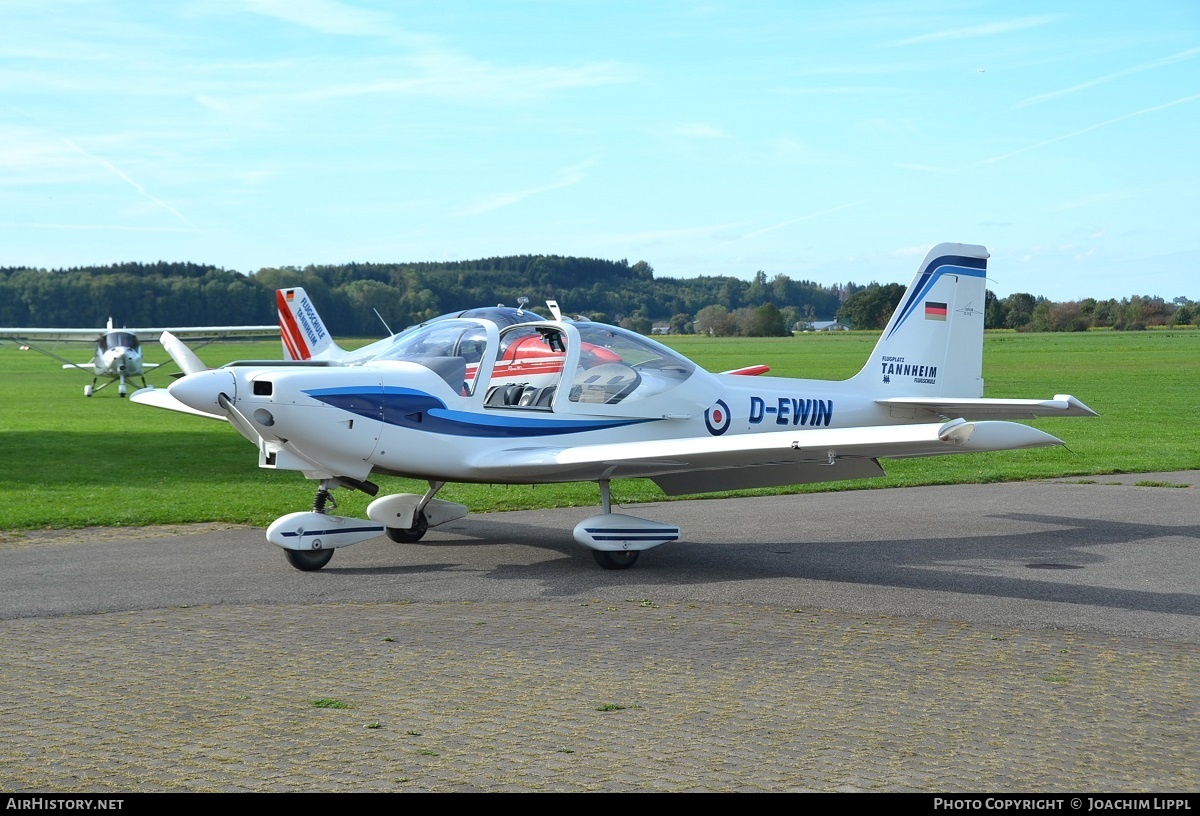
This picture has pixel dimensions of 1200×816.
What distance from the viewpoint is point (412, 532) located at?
1043cm

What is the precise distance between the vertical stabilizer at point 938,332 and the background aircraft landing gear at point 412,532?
15.4 ft

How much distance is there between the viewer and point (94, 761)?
4488 mm

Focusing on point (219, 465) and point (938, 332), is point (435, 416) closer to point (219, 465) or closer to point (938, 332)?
point (938, 332)

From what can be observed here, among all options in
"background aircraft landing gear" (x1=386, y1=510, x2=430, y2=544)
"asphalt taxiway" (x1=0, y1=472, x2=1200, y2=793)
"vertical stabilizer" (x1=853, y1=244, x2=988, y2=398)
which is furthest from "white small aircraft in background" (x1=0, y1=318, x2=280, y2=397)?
"asphalt taxiway" (x1=0, y1=472, x2=1200, y2=793)

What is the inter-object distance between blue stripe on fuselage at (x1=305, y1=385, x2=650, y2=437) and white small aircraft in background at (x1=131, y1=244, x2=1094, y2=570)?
0.01 m

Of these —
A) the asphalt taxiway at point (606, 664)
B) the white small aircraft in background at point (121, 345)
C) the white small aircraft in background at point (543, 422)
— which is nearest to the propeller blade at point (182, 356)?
the white small aircraft in background at point (543, 422)

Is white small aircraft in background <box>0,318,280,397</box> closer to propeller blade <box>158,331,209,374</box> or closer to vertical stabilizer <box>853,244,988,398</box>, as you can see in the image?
propeller blade <box>158,331,209,374</box>

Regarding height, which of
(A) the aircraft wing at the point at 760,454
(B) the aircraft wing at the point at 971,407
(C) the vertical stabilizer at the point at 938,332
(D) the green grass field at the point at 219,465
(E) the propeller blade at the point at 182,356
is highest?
(C) the vertical stabilizer at the point at 938,332

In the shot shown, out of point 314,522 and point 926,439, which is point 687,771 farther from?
point 314,522

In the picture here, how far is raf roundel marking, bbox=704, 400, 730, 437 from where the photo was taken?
1037 cm

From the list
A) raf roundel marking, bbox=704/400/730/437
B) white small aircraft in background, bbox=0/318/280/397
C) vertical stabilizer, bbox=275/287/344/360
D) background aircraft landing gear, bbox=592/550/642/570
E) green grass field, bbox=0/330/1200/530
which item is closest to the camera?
background aircraft landing gear, bbox=592/550/642/570

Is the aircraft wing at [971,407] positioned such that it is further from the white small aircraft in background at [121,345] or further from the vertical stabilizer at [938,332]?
the white small aircraft in background at [121,345]

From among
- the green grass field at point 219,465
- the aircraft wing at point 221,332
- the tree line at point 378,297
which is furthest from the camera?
the tree line at point 378,297

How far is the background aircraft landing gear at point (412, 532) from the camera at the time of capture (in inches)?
410
